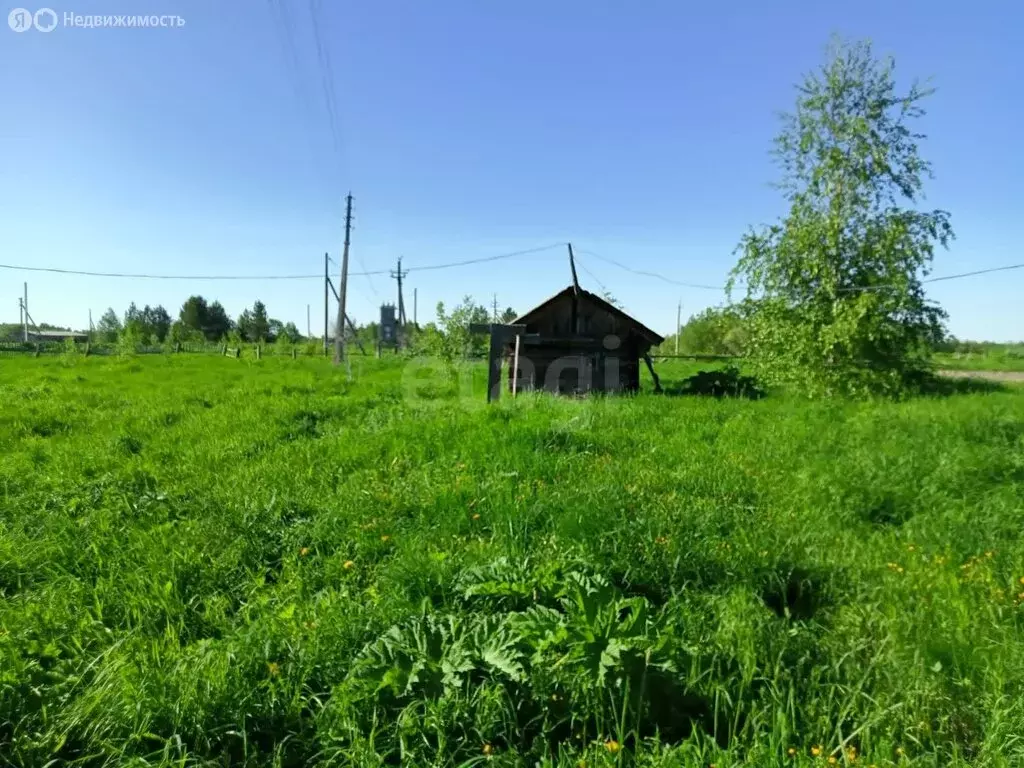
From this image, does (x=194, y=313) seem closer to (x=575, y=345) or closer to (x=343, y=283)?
(x=343, y=283)

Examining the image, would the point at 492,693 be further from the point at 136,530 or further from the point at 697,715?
the point at 136,530

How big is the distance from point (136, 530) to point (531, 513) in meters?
3.00

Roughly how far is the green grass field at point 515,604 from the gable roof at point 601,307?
7444 mm

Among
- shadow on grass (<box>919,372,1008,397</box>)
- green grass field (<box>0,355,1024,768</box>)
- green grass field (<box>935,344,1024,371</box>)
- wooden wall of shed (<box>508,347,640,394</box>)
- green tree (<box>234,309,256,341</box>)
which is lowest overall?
green grass field (<box>0,355,1024,768</box>)

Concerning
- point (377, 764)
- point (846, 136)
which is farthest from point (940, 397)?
point (377, 764)

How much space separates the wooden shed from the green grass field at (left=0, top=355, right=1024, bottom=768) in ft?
24.1

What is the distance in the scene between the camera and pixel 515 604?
9.56 feet

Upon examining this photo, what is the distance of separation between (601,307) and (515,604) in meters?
12.0

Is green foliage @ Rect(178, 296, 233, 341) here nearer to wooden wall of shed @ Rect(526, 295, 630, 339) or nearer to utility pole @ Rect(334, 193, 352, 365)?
utility pole @ Rect(334, 193, 352, 365)

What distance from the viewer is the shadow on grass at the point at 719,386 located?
44.8 feet

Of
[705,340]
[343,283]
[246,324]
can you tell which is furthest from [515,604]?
[246,324]

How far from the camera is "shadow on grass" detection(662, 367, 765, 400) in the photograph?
537 inches

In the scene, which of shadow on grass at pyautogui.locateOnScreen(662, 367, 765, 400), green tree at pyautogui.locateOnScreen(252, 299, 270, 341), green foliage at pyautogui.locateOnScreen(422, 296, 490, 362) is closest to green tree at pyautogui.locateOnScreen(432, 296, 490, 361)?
green foliage at pyautogui.locateOnScreen(422, 296, 490, 362)

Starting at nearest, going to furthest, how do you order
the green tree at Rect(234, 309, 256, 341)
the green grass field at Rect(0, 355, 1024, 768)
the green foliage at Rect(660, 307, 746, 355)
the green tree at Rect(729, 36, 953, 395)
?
the green grass field at Rect(0, 355, 1024, 768)
the green tree at Rect(729, 36, 953, 395)
the green foliage at Rect(660, 307, 746, 355)
the green tree at Rect(234, 309, 256, 341)
